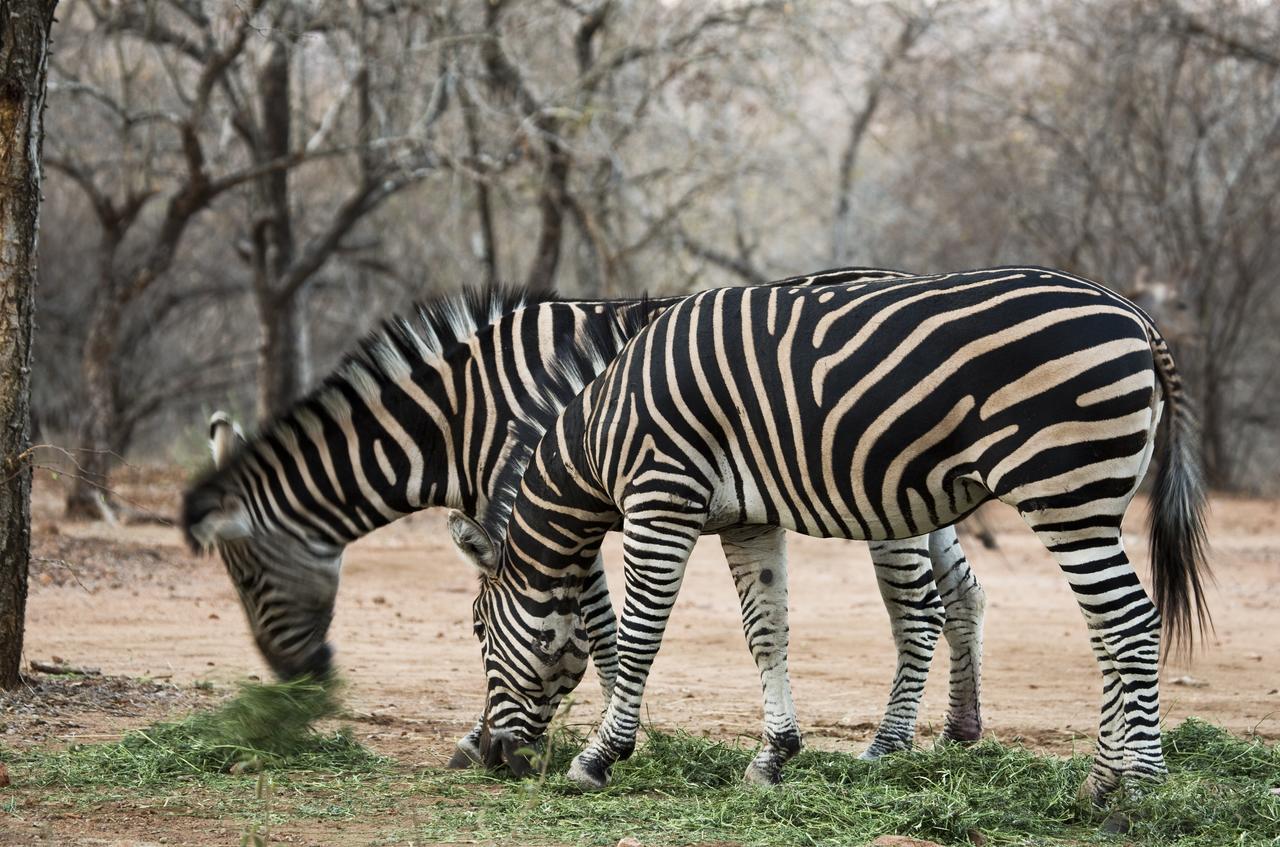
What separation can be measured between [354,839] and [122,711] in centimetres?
264

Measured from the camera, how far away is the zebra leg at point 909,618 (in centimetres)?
585

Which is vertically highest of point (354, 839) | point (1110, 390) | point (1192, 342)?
point (1192, 342)

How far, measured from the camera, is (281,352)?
17.6 m

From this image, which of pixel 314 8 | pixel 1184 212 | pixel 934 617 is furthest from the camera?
pixel 1184 212

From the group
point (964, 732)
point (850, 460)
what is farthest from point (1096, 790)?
point (850, 460)

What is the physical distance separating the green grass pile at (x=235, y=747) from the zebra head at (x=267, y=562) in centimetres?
44

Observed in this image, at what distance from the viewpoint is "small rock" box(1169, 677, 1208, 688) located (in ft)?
25.5

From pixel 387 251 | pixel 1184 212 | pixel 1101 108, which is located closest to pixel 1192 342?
pixel 1184 212

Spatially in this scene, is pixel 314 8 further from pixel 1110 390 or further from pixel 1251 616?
pixel 1110 390

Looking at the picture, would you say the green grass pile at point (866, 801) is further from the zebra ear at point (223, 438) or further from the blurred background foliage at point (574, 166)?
the blurred background foliage at point (574, 166)

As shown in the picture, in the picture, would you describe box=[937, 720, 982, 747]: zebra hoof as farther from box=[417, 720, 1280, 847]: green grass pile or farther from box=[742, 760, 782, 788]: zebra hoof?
box=[742, 760, 782, 788]: zebra hoof

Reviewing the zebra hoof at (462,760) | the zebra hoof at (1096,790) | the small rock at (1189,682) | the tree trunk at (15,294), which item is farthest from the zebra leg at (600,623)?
the small rock at (1189,682)

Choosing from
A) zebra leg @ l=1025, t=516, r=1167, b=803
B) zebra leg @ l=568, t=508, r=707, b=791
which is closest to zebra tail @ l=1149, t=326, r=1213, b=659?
zebra leg @ l=1025, t=516, r=1167, b=803

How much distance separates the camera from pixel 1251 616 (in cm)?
1091
